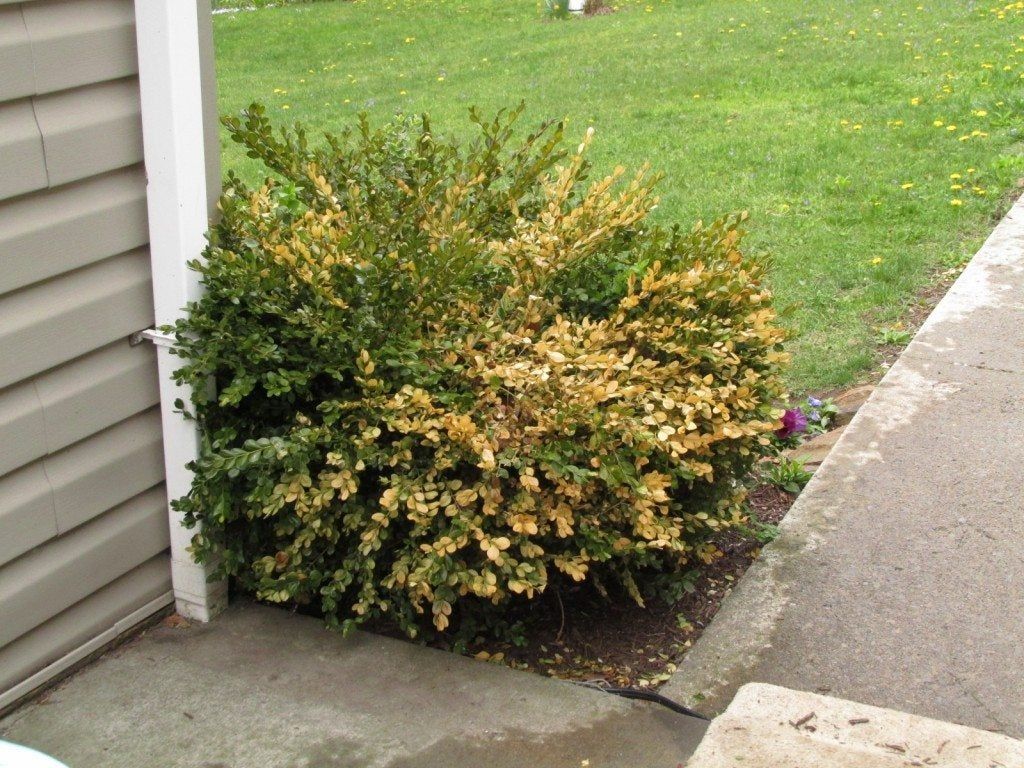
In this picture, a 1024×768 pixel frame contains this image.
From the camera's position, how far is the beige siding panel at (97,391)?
3125mm

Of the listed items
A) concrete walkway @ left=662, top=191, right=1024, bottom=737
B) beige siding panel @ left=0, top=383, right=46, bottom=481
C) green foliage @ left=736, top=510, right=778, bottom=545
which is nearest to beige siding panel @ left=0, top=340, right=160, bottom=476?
beige siding panel @ left=0, top=383, right=46, bottom=481

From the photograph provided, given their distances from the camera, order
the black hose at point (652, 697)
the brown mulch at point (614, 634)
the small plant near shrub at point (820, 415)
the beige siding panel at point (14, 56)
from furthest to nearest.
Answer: the small plant near shrub at point (820, 415) < the brown mulch at point (614, 634) < the black hose at point (652, 697) < the beige siding panel at point (14, 56)

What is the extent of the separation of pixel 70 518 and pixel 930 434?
10.1 ft

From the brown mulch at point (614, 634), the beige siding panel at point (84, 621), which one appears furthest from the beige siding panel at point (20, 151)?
the brown mulch at point (614, 634)

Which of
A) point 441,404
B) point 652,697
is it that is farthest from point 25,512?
point 652,697

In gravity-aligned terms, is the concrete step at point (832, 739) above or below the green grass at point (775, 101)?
below

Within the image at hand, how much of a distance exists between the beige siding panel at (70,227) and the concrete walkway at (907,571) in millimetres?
1919

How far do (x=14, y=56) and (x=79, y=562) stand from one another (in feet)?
4.38

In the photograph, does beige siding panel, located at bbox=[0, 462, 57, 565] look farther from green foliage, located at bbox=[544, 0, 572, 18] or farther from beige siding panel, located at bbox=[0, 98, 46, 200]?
green foliage, located at bbox=[544, 0, 572, 18]

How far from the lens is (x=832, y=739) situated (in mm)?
2568

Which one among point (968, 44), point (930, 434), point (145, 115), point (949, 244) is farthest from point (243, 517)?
point (968, 44)

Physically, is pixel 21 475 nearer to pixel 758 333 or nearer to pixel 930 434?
pixel 758 333

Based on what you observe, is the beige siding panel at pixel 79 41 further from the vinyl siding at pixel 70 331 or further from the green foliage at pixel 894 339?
the green foliage at pixel 894 339

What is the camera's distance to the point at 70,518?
127 inches
